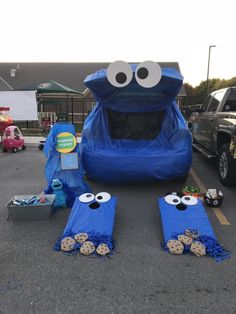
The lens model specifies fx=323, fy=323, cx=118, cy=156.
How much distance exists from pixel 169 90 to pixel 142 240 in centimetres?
303

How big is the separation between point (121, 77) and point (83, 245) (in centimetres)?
283

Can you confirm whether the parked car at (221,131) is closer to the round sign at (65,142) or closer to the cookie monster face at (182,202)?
the cookie monster face at (182,202)

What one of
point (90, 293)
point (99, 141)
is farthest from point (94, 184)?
point (90, 293)

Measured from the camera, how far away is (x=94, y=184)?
6.28 meters

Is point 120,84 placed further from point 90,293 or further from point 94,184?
point 90,293

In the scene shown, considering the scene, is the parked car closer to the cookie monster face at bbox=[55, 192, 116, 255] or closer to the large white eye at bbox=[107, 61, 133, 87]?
the large white eye at bbox=[107, 61, 133, 87]

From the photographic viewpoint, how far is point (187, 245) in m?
3.54

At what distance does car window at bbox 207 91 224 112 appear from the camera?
7.24 metres

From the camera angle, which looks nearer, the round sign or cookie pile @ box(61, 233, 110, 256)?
cookie pile @ box(61, 233, 110, 256)

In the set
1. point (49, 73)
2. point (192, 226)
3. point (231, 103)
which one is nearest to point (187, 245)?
point (192, 226)

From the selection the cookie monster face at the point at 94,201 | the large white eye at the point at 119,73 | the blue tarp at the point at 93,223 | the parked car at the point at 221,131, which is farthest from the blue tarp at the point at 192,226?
the large white eye at the point at 119,73

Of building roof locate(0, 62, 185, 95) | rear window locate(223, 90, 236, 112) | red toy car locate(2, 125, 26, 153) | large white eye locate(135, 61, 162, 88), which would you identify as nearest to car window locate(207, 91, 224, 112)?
rear window locate(223, 90, 236, 112)

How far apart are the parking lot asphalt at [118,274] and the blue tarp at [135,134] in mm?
1066

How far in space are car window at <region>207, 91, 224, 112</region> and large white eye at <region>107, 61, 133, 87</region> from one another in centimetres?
286
